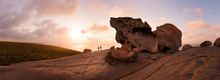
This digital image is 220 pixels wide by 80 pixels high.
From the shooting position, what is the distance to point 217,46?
12734mm

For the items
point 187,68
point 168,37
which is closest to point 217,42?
point 168,37

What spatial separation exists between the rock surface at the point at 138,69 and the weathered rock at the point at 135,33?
1334mm

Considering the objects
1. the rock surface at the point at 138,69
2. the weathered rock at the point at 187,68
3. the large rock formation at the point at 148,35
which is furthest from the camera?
the large rock formation at the point at 148,35

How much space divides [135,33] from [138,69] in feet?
13.5

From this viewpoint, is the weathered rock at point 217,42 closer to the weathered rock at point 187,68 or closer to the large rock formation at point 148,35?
the weathered rock at point 187,68

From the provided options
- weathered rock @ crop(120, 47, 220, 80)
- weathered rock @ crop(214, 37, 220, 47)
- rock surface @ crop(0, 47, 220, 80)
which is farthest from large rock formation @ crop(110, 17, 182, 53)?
weathered rock @ crop(120, 47, 220, 80)

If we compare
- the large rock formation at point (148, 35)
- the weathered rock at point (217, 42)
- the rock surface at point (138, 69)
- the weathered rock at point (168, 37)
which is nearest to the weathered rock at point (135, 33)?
the large rock formation at point (148, 35)

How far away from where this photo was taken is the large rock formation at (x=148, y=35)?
15.0 meters

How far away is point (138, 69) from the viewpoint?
39.2ft

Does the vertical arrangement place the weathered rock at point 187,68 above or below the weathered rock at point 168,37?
below

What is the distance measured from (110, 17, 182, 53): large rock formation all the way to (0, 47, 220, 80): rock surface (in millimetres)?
1401

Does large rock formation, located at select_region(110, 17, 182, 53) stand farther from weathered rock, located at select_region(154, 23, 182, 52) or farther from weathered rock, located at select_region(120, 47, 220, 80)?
weathered rock, located at select_region(120, 47, 220, 80)

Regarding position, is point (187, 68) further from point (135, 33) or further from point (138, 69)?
point (135, 33)

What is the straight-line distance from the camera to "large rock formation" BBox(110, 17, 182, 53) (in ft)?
49.3
